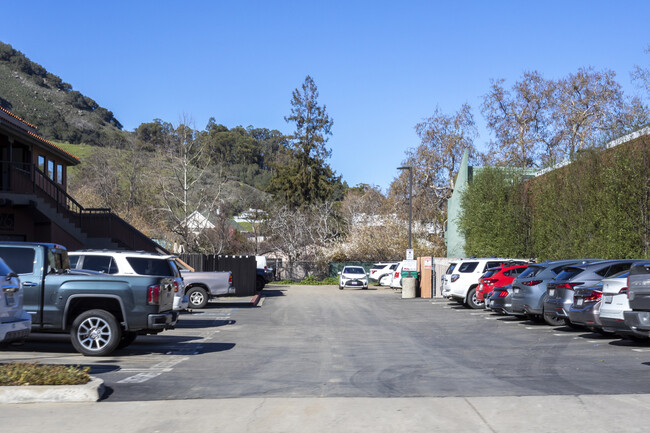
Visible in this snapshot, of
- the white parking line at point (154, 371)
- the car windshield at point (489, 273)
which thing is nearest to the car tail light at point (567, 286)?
the car windshield at point (489, 273)

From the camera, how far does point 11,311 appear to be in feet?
32.1

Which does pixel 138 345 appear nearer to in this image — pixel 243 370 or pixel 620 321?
pixel 243 370

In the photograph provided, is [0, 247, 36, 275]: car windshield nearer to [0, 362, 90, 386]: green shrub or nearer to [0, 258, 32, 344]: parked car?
[0, 258, 32, 344]: parked car

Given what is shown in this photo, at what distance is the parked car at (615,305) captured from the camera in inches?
512

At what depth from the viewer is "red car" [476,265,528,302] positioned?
72.9ft

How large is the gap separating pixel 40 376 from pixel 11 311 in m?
1.71

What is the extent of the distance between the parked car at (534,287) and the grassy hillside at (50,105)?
12258cm

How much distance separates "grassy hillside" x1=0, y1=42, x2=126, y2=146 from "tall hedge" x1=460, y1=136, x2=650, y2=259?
107515 millimetres

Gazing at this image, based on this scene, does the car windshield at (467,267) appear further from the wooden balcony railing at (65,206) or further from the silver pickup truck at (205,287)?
the wooden balcony railing at (65,206)

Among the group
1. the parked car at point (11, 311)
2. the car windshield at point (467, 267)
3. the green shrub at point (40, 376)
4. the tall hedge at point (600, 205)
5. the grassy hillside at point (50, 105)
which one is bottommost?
the green shrub at point (40, 376)

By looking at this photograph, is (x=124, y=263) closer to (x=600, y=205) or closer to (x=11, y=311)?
(x=11, y=311)

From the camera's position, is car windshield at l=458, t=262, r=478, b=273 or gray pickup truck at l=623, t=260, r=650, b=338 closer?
gray pickup truck at l=623, t=260, r=650, b=338

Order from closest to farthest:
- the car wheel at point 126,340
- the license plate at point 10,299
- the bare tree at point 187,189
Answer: the license plate at point 10,299, the car wheel at point 126,340, the bare tree at point 187,189

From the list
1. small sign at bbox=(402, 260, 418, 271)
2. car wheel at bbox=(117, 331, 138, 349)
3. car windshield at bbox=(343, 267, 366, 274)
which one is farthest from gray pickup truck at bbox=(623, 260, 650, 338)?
car windshield at bbox=(343, 267, 366, 274)
